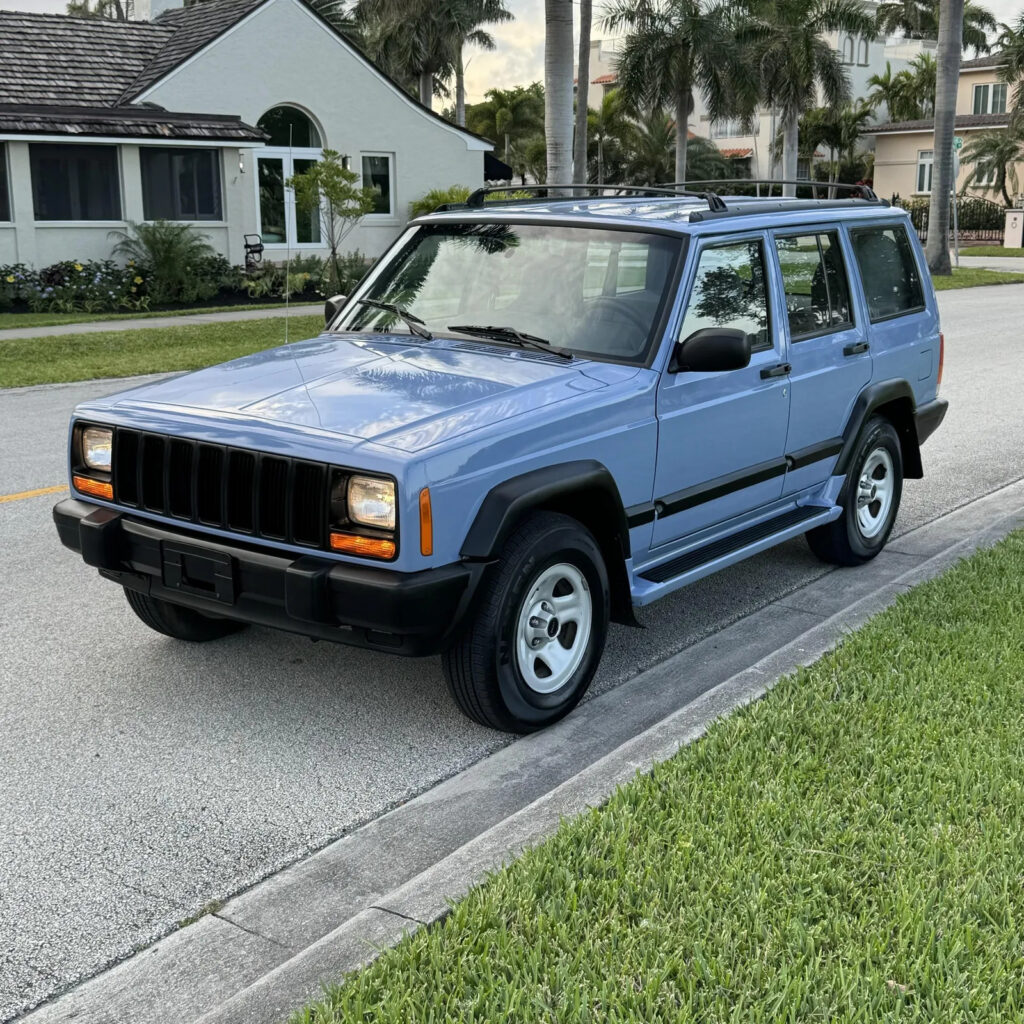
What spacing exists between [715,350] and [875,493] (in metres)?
2.39

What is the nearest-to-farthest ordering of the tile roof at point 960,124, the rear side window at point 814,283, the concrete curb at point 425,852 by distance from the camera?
the concrete curb at point 425,852 < the rear side window at point 814,283 < the tile roof at point 960,124

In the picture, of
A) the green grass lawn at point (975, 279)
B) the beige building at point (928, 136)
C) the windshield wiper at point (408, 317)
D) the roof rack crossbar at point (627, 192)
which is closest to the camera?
the windshield wiper at point (408, 317)

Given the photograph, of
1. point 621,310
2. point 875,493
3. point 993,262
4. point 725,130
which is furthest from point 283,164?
point 725,130

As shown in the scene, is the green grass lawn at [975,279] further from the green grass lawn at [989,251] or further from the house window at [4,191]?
the house window at [4,191]

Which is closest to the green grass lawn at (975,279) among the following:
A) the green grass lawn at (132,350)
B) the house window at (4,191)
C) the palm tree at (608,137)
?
the green grass lawn at (132,350)

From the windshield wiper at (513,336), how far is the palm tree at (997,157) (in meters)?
56.6

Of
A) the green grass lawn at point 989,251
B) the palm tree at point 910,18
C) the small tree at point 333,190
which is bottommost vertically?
the green grass lawn at point 989,251

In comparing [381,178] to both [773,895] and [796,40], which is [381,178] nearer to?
[796,40]

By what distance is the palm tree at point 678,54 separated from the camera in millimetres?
43062

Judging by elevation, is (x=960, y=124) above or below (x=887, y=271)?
above

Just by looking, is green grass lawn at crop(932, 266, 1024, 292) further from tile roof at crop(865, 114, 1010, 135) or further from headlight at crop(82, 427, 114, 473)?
tile roof at crop(865, 114, 1010, 135)

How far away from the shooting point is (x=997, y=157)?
57.0 meters

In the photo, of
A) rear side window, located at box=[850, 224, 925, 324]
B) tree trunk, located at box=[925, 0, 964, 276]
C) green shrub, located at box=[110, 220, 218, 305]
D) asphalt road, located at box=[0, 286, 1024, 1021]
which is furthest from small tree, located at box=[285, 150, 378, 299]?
rear side window, located at box=[850, 224, 925, 324]

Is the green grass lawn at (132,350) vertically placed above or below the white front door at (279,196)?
below
